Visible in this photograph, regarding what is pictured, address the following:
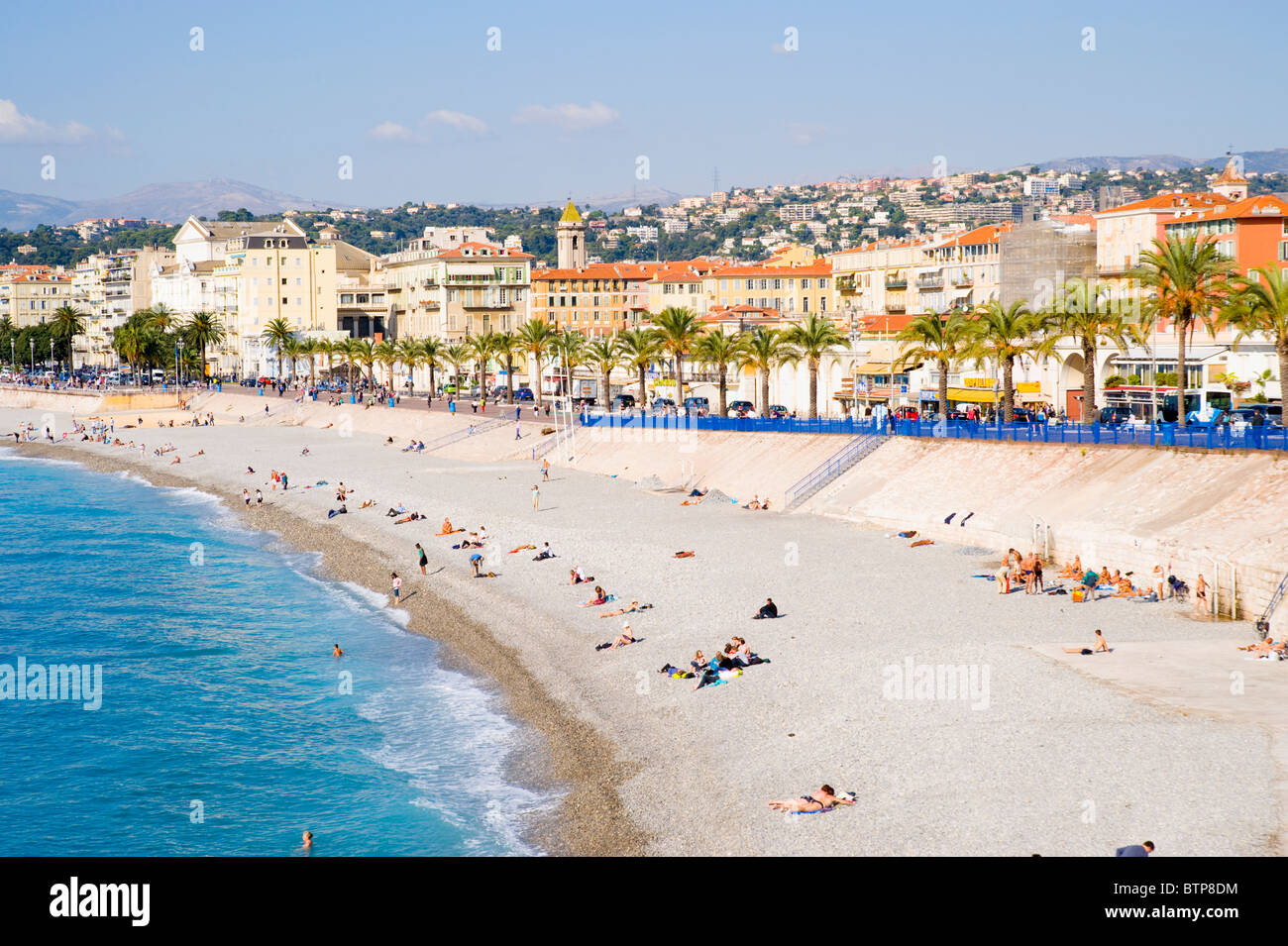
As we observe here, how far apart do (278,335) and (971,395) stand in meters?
92.8

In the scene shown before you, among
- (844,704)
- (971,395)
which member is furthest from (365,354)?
(844,704)

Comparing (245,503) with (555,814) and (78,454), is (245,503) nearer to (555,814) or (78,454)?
(78,454)

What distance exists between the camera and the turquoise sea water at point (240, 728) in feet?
70.0

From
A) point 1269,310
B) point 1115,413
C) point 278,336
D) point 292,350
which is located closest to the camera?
point 1269,310

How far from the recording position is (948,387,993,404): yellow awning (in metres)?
56.6

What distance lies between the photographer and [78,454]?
91.2 m

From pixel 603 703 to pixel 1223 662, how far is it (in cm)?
1238

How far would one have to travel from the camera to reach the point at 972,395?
186ft

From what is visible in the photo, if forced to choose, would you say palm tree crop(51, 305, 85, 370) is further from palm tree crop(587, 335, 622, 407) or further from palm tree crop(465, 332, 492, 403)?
palm tree crop(587, 335, 622, 407)

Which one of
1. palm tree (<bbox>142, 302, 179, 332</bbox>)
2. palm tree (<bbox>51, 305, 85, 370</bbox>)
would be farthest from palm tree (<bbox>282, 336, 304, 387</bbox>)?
palm tree (<bbox>51, 305, 85, 370</bbox>)

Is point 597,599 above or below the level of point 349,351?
below

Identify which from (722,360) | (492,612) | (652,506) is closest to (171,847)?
(492,612)

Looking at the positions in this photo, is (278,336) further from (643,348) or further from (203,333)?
(643,348)

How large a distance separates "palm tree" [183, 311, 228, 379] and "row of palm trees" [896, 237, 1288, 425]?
10115cm
